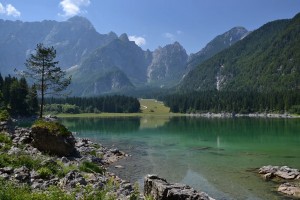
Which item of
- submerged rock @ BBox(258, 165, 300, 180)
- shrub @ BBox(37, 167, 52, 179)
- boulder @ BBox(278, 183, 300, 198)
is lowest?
boulder @ BBox(278, 183, 300, 198)

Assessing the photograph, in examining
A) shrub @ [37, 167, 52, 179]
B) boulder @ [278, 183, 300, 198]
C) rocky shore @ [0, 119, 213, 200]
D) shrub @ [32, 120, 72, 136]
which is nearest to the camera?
rocky shore @ [0, 119, 213, 200]

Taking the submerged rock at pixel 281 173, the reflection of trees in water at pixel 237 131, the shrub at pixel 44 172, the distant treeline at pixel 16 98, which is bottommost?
the submerged rock at pixel 281 173

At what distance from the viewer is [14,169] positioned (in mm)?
28000

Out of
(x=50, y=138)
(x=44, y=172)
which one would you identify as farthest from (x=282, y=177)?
(x=50, y=138)

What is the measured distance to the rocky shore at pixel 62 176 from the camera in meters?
21.4

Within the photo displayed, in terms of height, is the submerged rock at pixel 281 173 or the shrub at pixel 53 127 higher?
the shrub at pixel 53 127

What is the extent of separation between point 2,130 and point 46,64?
20.8 m

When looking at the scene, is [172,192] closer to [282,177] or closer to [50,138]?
[282,177]

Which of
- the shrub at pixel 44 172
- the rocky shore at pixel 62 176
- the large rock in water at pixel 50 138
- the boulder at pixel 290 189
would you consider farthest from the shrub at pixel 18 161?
the boulder at pixel 290 189

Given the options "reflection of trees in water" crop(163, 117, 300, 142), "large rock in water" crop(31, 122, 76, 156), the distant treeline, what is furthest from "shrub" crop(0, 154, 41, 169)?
the distant treeline

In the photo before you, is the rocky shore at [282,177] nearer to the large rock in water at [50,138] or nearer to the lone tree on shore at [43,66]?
the large rock in water at [50,138]

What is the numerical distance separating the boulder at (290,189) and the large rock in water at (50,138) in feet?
91.2

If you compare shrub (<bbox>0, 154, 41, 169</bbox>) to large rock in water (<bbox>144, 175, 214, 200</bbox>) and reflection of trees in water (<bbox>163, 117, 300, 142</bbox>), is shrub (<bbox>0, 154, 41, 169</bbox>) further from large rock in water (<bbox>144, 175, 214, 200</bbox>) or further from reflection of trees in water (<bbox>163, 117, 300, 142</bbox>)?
reflection of trees in water (<bbox>163, 117, 300, 142</bbox>)

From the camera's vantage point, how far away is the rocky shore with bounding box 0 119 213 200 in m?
21.4
